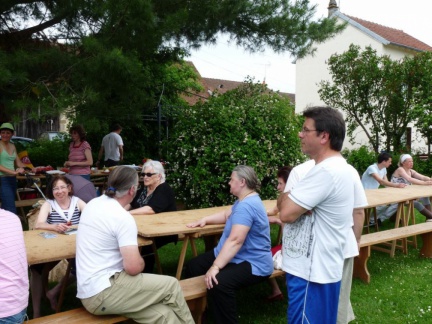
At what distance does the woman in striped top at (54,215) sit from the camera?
3693mm

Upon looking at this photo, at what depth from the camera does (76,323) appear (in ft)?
8.63

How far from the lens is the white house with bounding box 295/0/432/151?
2211 centimetres

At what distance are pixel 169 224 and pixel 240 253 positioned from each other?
2.35 feet

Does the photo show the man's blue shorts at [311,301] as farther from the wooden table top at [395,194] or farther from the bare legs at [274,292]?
the wooden table top at [395,194]

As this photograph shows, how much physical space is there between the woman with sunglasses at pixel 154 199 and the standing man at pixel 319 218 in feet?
7.19

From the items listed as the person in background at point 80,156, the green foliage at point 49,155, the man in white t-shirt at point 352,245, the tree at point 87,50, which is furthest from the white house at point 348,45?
the man in white t-shirt at point 352,245

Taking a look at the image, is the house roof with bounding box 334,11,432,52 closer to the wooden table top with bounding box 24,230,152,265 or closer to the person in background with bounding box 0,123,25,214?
the person in background with bounding box 0,123,25,214

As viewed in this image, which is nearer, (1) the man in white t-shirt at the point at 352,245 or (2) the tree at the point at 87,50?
(1) the man in white t-shirt at the point at 352,245

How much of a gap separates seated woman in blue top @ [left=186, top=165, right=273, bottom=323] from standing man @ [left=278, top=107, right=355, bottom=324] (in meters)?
0.96

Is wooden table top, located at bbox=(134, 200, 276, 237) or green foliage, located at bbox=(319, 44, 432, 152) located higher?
green foliage, located at bbox=(319, 44, 432, 152)

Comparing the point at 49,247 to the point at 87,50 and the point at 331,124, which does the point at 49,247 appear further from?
the point at 331,124

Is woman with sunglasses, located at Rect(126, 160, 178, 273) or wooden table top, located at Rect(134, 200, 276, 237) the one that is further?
woman with sunglasses, located at Rect(126, 160, 178, 273)

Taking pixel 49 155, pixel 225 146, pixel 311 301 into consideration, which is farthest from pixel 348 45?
pixel 311 301

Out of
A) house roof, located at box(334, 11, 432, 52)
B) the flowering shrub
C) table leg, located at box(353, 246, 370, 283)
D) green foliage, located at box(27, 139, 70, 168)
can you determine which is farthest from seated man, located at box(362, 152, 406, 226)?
house roof, located at box(334, 11, 432, 52)
